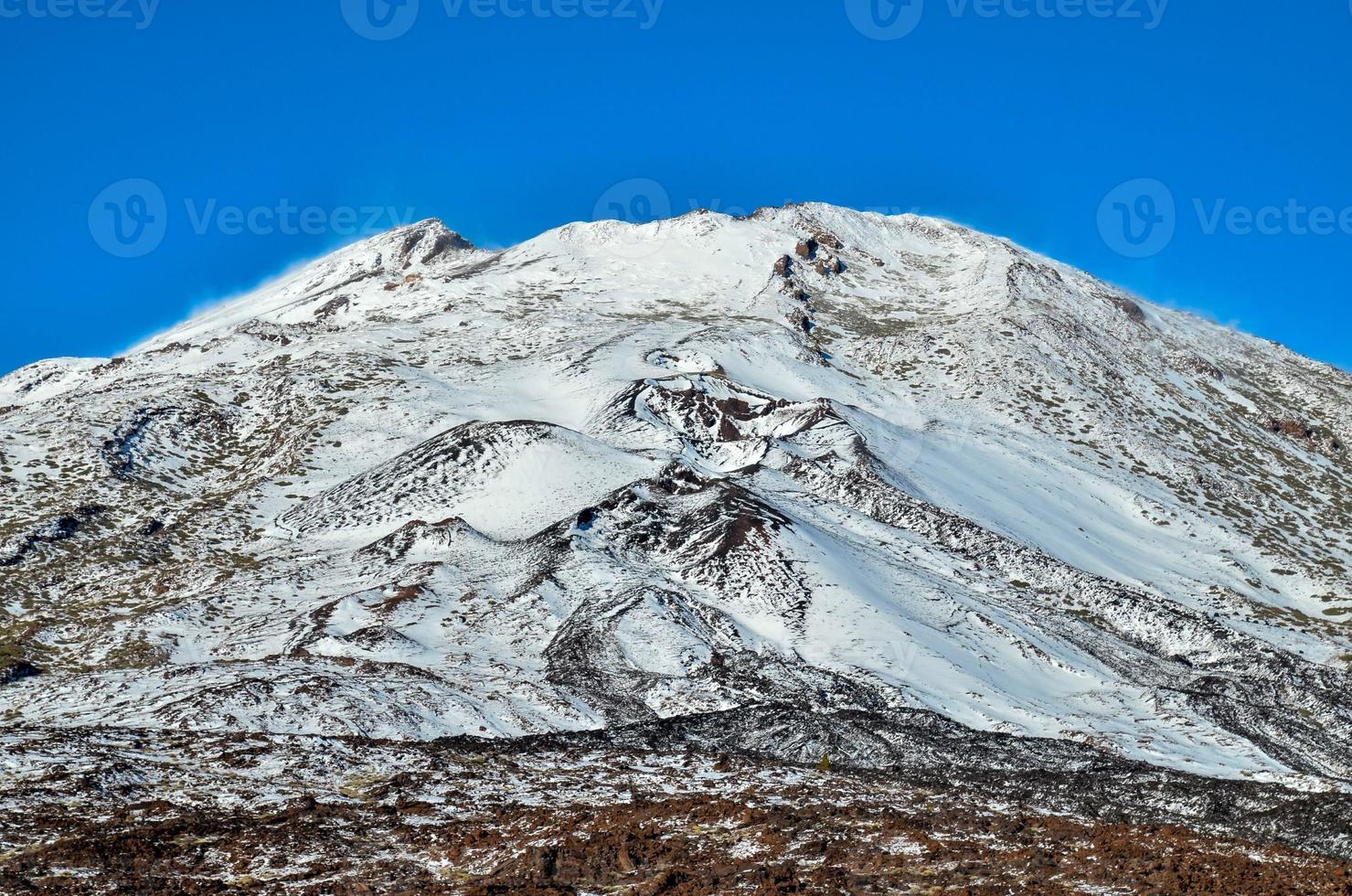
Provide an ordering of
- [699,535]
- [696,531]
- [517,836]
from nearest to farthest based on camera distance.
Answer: [517,836]
[699,535]
[696,531]

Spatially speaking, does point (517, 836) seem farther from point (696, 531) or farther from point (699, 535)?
point (696, 531)

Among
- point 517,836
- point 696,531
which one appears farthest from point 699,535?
point 517,836

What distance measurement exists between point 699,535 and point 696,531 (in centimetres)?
55

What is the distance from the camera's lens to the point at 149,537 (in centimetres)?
6075

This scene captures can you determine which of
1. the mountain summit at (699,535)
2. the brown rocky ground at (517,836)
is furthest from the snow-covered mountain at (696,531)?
the brown rocky ground at (517,836)

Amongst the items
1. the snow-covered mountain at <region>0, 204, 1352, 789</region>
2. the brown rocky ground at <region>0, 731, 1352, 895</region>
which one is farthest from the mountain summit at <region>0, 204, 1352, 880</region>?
the brown rocky ground at <region>0, 731, 1352, 895</region>

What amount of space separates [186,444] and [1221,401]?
307 feet

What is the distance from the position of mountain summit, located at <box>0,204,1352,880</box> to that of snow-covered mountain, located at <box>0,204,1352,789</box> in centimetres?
28

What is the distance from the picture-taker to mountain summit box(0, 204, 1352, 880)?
39.1 meters

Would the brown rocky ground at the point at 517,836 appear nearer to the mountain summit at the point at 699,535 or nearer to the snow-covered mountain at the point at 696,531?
the mountain summit at the point at 699,535

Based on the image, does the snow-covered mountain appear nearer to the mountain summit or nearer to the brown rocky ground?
the mountain summit

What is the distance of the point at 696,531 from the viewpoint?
57562mm

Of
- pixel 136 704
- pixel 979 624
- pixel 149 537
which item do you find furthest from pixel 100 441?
pixel 979 624

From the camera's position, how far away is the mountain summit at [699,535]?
39.1 meters
